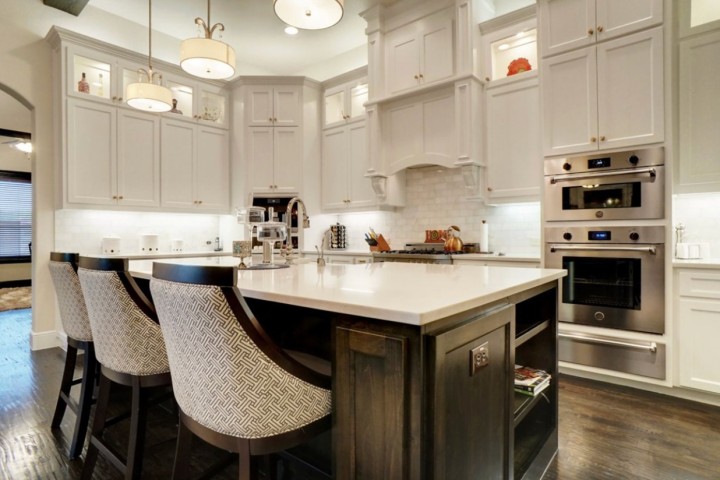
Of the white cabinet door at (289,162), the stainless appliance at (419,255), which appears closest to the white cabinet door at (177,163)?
the white cabinet door at (289,162)

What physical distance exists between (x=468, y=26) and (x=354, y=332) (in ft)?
12.0

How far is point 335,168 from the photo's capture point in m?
5.17

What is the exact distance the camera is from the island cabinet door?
97 cm

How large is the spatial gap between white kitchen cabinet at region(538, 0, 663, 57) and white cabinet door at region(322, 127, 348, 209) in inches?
98.9

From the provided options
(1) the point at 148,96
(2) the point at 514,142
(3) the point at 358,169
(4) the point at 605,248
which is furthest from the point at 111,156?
(4) the point at 605,248

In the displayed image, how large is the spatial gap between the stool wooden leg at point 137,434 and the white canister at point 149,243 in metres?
3.46

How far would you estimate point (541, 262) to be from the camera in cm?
321

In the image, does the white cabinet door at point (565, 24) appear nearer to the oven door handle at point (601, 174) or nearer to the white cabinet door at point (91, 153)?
the oven door handle at point (601, 174)

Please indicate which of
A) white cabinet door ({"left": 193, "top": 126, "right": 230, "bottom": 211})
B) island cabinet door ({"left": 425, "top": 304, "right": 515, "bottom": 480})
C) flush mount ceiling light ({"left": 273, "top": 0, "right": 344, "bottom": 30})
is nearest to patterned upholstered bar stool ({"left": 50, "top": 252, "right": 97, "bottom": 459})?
flush mount ceiling light ({"left": 273, "top": 0, "right": 344, "bottom": 30})

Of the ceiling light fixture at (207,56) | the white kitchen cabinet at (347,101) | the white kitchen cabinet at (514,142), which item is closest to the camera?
the ceiling light fixture at (207,56)

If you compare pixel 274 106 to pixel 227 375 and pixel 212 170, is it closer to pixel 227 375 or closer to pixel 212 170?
pixel 212 170

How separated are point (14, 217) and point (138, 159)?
17.5ft

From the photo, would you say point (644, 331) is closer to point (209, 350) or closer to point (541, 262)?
point (541, 262)

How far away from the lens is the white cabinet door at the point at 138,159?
4324 mm
